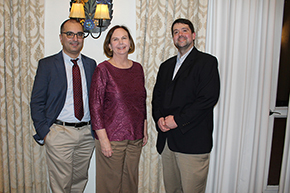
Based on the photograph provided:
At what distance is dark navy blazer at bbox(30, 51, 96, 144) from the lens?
184 cm

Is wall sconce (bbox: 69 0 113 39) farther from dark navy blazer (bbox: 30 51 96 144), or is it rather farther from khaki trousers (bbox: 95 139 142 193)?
khaki trousers (bbox: 95 139 142 193)

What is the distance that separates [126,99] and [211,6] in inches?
55.2

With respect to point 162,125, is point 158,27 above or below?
above

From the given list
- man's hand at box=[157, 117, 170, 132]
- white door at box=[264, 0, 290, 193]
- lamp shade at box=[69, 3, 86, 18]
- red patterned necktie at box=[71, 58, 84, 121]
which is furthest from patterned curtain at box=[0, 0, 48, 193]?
white door at box=[264, 0, 290, 193]

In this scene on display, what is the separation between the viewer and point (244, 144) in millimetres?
2361

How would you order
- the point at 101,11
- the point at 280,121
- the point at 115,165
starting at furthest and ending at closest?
the point at 280,121
the point at 101,11
the point at 115,165

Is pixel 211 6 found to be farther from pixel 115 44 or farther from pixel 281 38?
pixel 115 44

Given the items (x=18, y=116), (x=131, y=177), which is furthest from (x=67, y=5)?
(x=131, y=177)

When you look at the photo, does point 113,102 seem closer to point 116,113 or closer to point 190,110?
point 116,113

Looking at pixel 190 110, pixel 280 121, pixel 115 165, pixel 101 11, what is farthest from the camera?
pixel 280 121

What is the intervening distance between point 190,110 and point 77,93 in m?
1.00

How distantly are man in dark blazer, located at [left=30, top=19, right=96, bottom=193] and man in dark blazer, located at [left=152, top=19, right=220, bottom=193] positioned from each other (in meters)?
0.76

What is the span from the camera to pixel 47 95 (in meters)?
1.89

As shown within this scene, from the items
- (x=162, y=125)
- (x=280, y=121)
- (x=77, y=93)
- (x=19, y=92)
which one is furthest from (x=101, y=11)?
(x=280, y=121)
